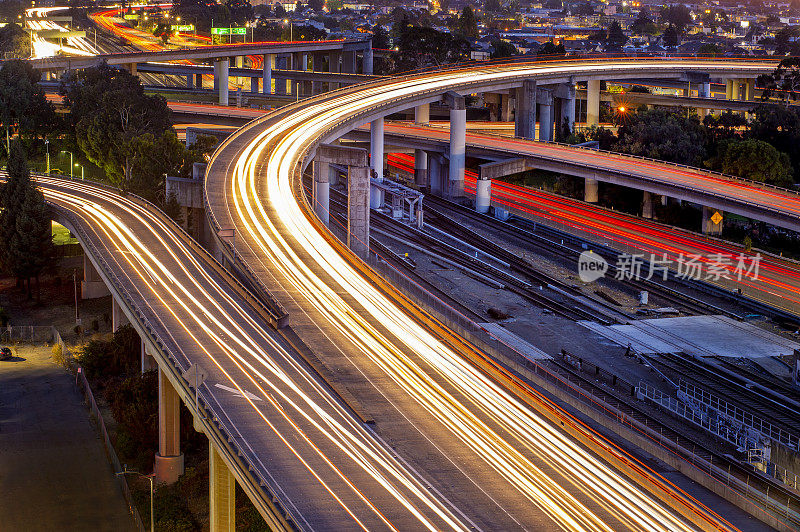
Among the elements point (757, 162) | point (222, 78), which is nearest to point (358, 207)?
point (757, 162)

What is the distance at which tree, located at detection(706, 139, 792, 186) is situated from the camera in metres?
95.6

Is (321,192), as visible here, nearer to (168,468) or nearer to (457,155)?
(457,155)

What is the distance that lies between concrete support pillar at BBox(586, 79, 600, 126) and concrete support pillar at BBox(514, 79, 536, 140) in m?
17.2

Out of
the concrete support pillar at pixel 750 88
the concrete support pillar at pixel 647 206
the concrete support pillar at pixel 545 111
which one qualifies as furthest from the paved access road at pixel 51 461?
the concrete support pillar at pixel 750 88

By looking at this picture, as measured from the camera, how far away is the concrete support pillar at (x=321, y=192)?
79562mm

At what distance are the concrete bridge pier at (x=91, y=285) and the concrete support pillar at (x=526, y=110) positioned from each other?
61.2 meters

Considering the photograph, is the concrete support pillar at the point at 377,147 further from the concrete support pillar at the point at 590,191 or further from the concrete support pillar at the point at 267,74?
the concrete support pillar at the point at 267,74

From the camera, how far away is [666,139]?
107 meters

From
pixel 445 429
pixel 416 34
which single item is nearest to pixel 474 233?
pixel 445 429

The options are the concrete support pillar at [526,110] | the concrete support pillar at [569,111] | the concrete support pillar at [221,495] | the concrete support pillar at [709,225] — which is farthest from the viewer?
the concrete support pillar at [569,111]

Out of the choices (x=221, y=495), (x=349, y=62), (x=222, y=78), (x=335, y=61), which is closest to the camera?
(x=221, y=495)

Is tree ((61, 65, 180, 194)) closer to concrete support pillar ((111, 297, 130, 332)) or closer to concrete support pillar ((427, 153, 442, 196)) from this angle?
concrete support pillar ((111, 297, 130, 332))

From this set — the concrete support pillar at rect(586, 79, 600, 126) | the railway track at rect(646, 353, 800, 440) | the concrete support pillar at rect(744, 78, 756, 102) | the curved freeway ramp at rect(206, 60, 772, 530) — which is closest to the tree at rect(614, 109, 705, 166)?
the concrete support pillar at rect(586, 79, 600, 126)

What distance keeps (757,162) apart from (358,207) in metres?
41.0
